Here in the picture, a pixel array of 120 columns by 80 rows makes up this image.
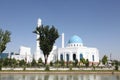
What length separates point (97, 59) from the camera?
91688mm

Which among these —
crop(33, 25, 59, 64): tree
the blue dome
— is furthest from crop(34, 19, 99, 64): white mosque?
crop(33, 25, 59, 64): tree

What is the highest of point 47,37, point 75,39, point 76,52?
point 75,39

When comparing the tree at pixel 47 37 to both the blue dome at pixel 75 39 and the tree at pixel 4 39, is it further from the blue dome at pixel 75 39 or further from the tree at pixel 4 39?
the blue dome at pixel 75 39

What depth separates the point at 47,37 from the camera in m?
59.4

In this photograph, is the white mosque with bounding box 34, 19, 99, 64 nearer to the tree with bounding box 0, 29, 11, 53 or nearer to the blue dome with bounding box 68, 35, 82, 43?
the blue dome with bounding box 68, 35, 82, 43

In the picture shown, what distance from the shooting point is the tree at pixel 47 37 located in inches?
2297

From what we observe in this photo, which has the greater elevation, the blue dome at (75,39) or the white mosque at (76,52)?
the blue dome at (75,39)

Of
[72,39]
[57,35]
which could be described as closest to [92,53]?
[72,39]

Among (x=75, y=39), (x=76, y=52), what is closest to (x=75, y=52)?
(x=76, y=52)

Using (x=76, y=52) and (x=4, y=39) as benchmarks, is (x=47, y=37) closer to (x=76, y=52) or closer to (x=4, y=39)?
(x=4, y=39)

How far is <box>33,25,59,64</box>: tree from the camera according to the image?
2297 inches

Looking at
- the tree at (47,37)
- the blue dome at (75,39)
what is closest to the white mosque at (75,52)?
the blue dome at (75,39)

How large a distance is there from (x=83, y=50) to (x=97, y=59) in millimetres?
8685

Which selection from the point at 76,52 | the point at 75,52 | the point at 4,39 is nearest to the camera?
the point at 4,39
